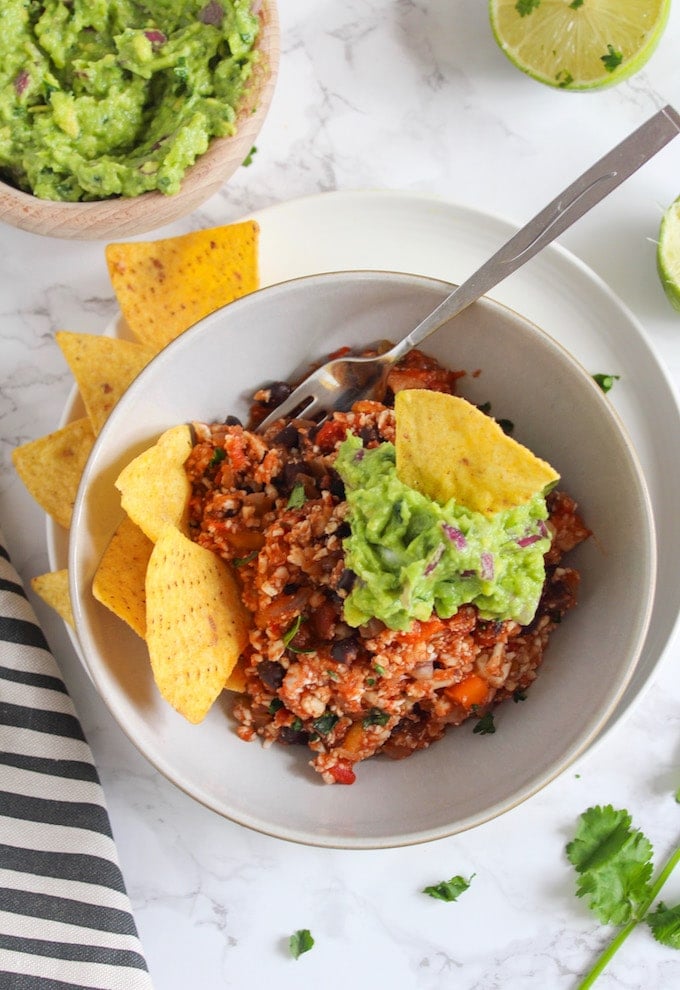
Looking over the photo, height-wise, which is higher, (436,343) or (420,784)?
(436,343)

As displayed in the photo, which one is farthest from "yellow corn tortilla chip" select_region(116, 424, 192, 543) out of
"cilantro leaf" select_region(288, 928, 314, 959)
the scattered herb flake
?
"cilantro leaf" select_region(288, 928, 314, 959)

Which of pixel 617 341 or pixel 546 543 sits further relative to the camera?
pixel 617 341

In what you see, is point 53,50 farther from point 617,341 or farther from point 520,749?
point 520,749

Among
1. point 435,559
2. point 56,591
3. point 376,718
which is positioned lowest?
point 56,591

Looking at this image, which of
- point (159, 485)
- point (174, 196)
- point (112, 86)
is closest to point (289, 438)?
point (159, 485)

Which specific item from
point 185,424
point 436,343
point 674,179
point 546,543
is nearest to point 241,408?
point 185,424

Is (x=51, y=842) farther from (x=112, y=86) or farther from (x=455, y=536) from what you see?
(x=112, y=86)
